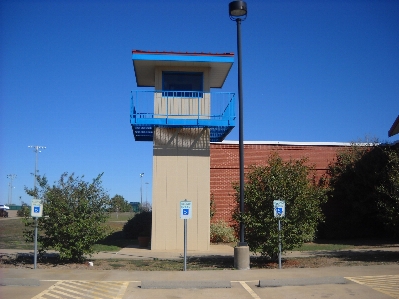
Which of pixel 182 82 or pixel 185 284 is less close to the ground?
pixel 182 82

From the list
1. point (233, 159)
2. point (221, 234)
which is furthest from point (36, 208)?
point (233, 159)

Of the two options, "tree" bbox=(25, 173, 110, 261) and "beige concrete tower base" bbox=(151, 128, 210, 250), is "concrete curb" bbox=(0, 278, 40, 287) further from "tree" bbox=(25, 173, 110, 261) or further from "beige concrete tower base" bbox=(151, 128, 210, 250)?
"beige concrete tower base" bbox=(151, 128, 210, 250)

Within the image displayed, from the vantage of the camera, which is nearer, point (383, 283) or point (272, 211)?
point (383, 283)

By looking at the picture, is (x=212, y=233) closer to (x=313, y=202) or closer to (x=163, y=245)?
(x=163, y=245)

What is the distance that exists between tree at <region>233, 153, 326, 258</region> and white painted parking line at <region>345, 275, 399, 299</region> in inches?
102

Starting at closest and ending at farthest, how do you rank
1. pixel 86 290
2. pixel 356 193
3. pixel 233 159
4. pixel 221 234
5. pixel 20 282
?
pixel 86 290, pixel 20 282, pixel 221 234, pixel 356 193, pixel 233 159

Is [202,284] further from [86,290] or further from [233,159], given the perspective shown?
[233,159]

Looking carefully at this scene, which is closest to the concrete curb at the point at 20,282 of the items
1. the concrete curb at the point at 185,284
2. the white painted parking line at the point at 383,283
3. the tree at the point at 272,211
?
the concrete curb at the point at 185,284

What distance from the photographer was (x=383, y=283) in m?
11.4

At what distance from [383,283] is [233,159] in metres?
13.3

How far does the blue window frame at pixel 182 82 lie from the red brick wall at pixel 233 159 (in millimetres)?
5176

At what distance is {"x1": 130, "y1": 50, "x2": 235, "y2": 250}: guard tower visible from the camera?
18828mm

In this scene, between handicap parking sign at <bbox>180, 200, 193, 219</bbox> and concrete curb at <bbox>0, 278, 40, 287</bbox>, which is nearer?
concrete curb at <bbox>0, 278, 40, 287</bbox>

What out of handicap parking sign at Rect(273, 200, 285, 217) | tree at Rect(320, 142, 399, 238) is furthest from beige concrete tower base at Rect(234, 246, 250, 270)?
tree at Rect(320, 142, 399, 238)
